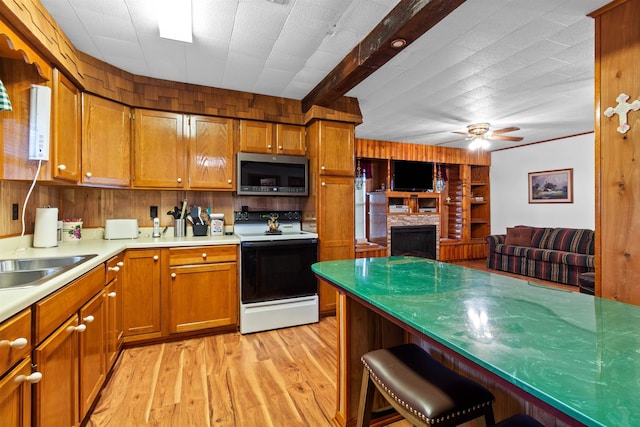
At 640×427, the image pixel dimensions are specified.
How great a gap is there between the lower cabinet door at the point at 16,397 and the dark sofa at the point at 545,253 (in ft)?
18.8

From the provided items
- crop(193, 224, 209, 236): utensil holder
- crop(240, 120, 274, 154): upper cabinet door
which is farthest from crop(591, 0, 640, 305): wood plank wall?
→ crop(193, 224, 209, 236): utensil holder

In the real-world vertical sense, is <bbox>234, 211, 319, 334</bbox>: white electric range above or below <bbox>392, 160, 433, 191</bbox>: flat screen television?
below

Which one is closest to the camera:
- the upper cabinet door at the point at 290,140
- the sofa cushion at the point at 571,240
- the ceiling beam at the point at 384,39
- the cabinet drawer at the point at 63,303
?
the cabinet drawer at the point at 63,303

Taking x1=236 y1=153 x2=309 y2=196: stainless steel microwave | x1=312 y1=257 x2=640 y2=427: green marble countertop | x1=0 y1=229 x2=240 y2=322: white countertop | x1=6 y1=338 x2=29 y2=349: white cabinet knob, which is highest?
x1=236 y1=153 x2=309 y2=196: stainless steel microwave

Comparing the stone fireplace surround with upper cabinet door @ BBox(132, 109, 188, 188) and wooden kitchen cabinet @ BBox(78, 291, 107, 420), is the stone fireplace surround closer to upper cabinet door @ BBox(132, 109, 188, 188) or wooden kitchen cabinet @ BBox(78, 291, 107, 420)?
upper cabinet door @ BBox(132, 109, 188, 188)

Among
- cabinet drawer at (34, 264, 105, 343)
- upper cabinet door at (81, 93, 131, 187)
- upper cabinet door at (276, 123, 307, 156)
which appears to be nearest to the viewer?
cabinet drawer at (34, 264, 105, 343)

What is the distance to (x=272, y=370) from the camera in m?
2.25

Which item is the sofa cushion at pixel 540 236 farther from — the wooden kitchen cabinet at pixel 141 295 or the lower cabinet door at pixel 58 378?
the lower cabinet door at pixel 58 378

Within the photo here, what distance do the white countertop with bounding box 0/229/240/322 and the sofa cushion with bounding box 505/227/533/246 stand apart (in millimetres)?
5004

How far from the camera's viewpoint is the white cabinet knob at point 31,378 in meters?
1.03

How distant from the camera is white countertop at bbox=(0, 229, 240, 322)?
1051mm

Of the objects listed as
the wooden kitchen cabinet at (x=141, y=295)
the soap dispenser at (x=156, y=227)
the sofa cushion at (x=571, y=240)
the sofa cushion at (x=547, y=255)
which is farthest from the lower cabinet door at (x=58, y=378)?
the sofa cushion at (x=571, y=240)

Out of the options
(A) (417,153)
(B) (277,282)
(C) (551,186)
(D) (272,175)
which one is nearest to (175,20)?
(D) (272,175)

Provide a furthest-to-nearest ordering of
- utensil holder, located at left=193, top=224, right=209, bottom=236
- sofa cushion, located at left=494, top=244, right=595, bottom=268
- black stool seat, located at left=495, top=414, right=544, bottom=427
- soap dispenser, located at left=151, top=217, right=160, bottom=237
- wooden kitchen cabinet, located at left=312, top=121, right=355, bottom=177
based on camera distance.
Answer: sofa cushion, located at left=494, top=244, right=595, bottom=268 → wooden kitchen cabinet, located at left=312, top=121, right=355, bottom=177 → utensil holder, located at left=193, top=224, right=209, bottom=236 → soap dispenser, located at left=151, top=217, right=160, bottom=237 → black stool seat, located at left=495, top=414, right=544, bottom=427
